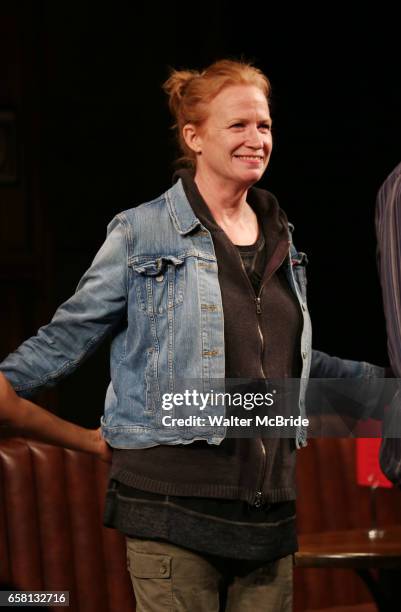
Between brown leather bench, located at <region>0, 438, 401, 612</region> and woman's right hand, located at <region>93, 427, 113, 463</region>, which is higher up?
woman's right hand, located at <region>93, 427, 113, 463</region>

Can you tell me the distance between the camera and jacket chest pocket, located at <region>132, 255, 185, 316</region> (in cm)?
183

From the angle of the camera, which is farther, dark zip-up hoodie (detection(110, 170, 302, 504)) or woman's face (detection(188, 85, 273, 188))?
woman's face (detection(188, 85, 273, 188))

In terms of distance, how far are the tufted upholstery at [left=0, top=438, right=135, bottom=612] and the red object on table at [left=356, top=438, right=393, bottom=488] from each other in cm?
76

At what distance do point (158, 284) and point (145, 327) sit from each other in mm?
79

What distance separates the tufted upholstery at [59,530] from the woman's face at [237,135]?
1255 mm

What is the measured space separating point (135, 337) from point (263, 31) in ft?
8.15

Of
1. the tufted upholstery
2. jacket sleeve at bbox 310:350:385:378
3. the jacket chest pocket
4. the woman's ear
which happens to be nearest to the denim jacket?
the jacket chest pocket

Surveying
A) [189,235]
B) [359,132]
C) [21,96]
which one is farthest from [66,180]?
[189,235]

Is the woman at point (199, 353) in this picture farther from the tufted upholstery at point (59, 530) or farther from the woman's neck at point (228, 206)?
the tufted upholstery at point (59, 530)

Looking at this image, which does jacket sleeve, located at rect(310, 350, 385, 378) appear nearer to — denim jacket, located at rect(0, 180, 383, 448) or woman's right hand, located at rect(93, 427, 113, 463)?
denim jacket, located at rect(0, 180, 383, 448)

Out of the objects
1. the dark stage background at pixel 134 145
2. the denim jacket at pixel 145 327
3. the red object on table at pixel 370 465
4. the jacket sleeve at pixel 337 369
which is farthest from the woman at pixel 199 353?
the dark stage background at pixel 134 145

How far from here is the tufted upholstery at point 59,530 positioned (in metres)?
2.79

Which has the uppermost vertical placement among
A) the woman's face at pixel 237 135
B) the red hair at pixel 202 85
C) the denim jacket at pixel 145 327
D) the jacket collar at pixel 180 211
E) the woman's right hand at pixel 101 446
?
the red hair at pixel 202 85

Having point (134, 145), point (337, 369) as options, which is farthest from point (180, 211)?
point (134, 145)
